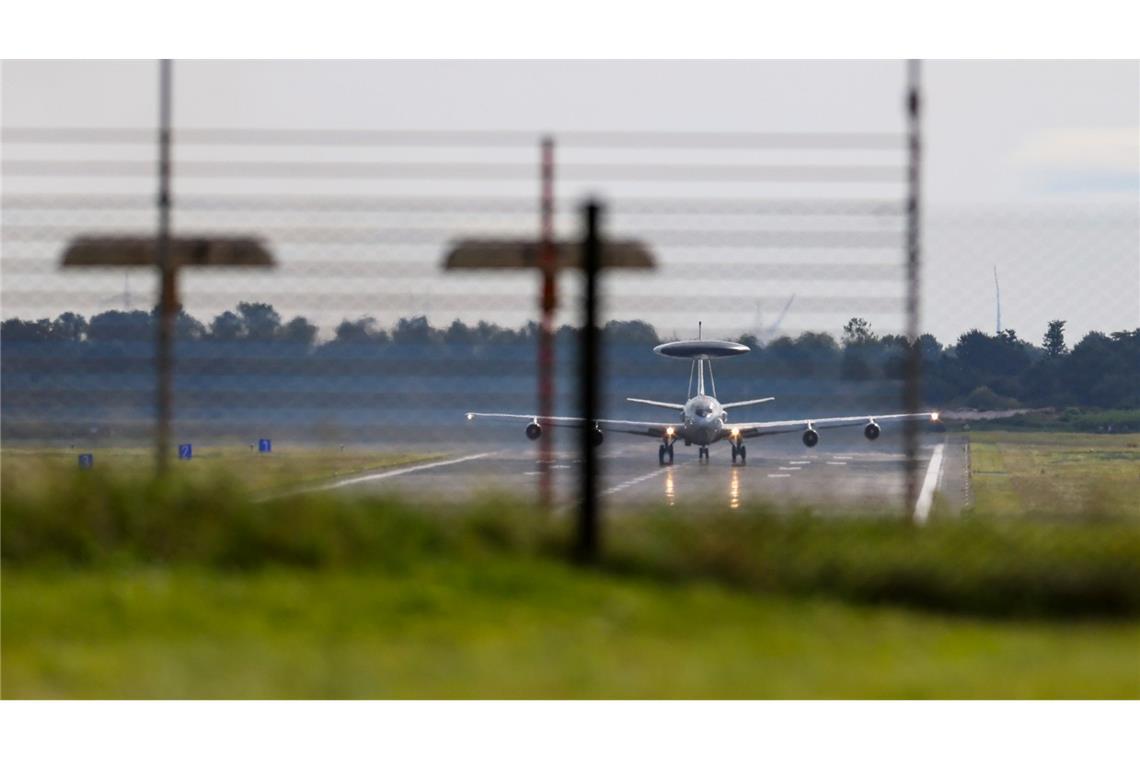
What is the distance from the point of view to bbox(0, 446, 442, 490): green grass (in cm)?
861

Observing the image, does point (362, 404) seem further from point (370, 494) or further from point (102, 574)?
point (102, 574)

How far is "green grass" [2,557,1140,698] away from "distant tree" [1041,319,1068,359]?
127 inches

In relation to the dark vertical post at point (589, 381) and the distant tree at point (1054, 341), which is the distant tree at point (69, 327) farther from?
the distant tree at point (1054, 341)

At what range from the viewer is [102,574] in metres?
7.52

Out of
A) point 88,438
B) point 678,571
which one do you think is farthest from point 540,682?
point 88,438

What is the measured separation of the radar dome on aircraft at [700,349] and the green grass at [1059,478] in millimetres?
2280

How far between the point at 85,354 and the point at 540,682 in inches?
200

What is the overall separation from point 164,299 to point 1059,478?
1233 inches

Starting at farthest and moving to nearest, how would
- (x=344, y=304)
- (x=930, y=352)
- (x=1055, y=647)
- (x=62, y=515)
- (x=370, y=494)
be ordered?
(x=930, y=352), (x=344, y=304), (x=370, y=494), (x=62, y=515), (x=1055, y=647)

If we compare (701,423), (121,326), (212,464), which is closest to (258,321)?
(121,326)

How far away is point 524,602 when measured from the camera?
7.02 meters

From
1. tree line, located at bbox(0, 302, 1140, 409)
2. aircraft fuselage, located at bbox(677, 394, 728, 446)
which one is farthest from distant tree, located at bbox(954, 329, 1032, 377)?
aircraft fuselage, located at bbox(677, 394, 728, 446)

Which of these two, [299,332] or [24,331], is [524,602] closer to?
[299,332]

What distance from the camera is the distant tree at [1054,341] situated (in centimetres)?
992
